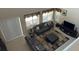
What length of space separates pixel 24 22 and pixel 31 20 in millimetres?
47

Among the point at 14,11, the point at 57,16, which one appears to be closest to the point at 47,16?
the point at 57,16

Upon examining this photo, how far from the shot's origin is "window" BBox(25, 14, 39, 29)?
57cm

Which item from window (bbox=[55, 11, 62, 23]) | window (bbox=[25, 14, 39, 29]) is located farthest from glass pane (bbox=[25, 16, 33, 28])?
window (bbox=[55, 11, 62, 23])

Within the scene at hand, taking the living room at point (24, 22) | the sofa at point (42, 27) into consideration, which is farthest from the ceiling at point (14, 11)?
the sofa at point (42, 27)

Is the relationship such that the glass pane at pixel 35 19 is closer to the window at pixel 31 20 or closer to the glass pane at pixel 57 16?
the window at pixel 31 20

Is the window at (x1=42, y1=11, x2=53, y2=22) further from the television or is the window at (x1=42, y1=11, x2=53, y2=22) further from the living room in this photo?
the television

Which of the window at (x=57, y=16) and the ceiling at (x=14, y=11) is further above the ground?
the ceiling at (x=14, y=11)

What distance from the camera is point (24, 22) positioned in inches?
22.7

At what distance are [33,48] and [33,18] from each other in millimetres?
198

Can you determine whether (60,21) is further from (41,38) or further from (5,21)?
(5,21)

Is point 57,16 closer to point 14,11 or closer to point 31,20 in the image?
point 31,20

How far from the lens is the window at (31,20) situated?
57 cm
